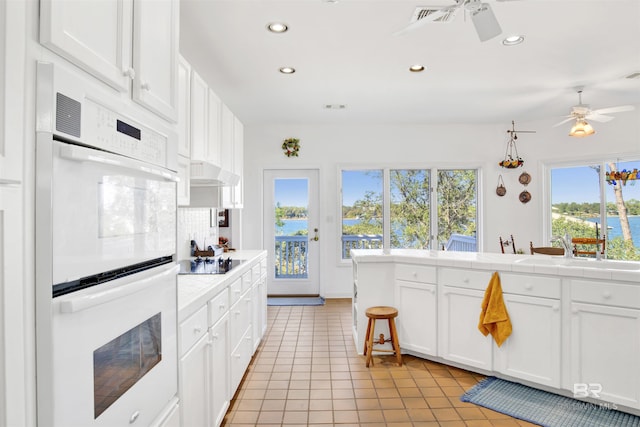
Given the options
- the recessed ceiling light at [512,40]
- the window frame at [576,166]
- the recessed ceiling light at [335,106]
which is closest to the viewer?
the recessed ceiling light at [512,40]

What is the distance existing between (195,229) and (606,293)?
334 centimetres

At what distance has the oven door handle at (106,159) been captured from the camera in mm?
815

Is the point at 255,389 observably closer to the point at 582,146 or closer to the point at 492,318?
the point at 492,318

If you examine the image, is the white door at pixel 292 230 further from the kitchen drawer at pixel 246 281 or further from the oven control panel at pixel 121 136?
the oven control panel at pixel 121 136

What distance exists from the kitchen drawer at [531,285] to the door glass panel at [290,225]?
343 centimetres

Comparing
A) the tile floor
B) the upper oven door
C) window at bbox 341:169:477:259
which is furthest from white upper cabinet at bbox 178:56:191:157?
window at bbox 341:169:477:259

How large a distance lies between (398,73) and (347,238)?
2.76 metres

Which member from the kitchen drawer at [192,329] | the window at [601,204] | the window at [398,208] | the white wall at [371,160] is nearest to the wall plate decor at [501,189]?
the white wall at [371,160]

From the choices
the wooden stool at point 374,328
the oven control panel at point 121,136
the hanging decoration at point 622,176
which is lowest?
the wooden stool at point 374,328

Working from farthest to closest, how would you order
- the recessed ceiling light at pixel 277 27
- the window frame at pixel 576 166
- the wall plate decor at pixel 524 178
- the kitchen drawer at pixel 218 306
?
the wall plate decor at pixel 524 178 < the window frame at pixel 576 166 < the recessed ceiling light at pixel 277 27 < the kitchen drawer at pixel 218 306

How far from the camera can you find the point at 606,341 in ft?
7.49

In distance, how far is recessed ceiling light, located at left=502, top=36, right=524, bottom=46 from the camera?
9.43 feet

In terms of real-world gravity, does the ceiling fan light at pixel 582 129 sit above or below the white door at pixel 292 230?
above

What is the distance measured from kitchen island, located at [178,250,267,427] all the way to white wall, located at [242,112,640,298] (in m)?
2.58
